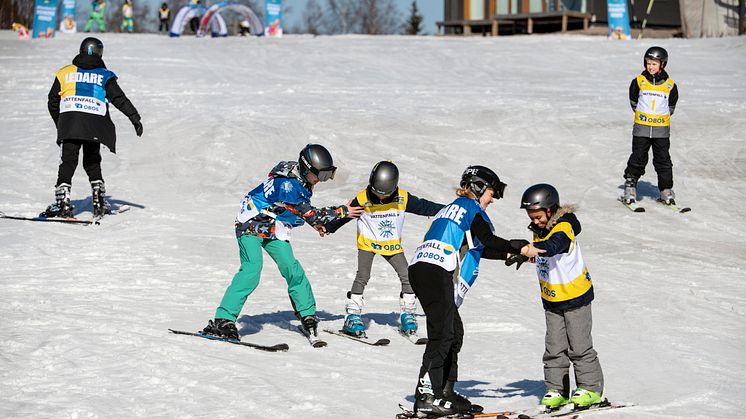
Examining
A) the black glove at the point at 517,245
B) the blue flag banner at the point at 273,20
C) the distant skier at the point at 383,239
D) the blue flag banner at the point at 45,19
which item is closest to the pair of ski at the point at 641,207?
the distant skier at the point at 383,239

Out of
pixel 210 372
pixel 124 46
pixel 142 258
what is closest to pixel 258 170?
pixel 142 258

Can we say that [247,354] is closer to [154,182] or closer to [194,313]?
[194,313]

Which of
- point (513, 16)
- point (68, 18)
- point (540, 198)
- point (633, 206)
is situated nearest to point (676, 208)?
point (633, 206)

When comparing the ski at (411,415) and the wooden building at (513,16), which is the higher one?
the wooden building at (513,16)

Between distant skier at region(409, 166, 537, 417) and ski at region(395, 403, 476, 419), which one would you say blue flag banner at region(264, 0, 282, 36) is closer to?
distant skier at region(409, 166, 537, 417)

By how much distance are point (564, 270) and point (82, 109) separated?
7.81 m

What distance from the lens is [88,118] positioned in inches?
497

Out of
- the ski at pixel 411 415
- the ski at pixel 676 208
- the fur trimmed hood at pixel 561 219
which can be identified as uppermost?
the fur trimmed hood at pixel 561 219

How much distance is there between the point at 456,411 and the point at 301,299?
224 centimetres

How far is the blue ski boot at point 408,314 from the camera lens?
8719 millimetres

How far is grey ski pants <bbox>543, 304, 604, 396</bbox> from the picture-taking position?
662 cm

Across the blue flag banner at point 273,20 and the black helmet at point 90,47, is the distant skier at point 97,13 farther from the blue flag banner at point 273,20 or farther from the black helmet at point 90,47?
the black helmet at point 90,47

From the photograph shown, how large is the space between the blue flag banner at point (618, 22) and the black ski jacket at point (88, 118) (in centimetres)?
2299

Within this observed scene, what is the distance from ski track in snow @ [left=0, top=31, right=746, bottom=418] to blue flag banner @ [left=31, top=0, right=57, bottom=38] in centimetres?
507
